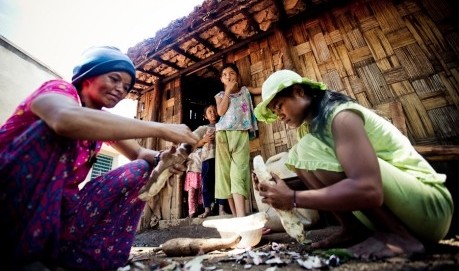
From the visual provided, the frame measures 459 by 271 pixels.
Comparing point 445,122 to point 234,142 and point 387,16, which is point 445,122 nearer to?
point 387,16

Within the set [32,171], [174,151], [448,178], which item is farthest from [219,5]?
[448,178]

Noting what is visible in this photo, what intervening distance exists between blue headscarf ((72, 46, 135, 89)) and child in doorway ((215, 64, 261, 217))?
2301mm

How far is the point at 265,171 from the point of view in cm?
178

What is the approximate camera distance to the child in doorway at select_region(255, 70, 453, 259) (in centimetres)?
131

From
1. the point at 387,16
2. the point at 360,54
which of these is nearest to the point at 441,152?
the point at 360,54

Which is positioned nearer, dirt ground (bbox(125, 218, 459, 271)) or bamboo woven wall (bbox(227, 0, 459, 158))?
dirt ground (bbox(125, 218, 459, 271))

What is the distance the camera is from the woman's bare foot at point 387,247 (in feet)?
4.22

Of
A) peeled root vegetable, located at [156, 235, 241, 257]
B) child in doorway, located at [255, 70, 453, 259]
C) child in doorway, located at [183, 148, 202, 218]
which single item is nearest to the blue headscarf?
child in doorway, located at [255, 70, 453, 259]

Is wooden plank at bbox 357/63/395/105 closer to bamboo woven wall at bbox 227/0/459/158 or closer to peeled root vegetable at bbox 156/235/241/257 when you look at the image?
bamboo woven wall at bbox 227/0/459/158

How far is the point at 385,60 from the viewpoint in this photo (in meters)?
3.41

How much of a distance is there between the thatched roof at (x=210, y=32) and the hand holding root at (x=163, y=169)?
10.5 ft

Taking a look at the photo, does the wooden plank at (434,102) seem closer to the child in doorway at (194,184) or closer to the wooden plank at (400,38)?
the wooden plank at (400,38)

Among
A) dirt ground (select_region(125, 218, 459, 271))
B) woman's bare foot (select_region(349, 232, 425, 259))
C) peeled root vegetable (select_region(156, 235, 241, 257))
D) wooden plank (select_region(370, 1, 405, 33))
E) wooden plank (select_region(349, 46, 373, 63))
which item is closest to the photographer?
dirt ground (select_region(125, 218, 459, 271))

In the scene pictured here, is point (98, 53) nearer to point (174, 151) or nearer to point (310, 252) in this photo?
point (174, 151)
